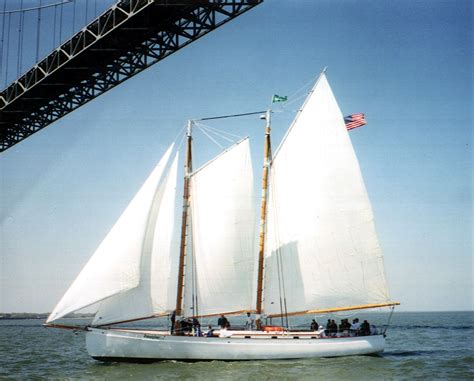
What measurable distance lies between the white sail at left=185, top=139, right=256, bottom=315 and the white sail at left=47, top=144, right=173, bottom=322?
3.07 metres

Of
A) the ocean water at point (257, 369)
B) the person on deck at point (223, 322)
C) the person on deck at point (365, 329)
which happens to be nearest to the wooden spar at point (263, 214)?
A: the person on deck at point (223, 322)

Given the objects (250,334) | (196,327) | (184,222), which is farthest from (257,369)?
(184,222)

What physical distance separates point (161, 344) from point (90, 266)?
444 cm

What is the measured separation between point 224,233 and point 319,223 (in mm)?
4648

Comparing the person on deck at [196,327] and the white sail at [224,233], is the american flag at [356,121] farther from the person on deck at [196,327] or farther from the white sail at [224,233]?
the person on deck at [196,327]

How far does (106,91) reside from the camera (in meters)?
27.2

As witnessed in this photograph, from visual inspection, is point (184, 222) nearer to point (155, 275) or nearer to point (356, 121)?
point (155, 275)

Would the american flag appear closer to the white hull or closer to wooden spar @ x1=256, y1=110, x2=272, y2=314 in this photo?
wooden spar @ x1=256, y1=110, x2=272, y2=314

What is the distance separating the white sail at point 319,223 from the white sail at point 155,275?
16.6 ft

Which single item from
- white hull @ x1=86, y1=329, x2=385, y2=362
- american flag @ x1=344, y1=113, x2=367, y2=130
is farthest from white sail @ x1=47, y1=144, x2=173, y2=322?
american flag @ x1=344, y1=113, x2=367, y2=130

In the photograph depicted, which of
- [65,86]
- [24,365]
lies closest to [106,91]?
[65,86]

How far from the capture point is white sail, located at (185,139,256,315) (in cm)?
2538

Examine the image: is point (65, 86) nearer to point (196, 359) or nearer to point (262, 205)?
point (262, 205)

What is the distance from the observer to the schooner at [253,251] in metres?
23.6
